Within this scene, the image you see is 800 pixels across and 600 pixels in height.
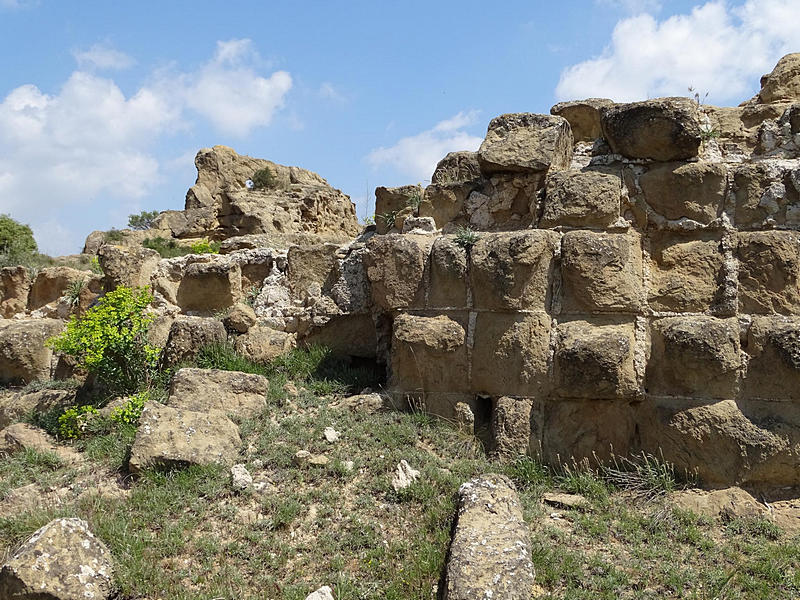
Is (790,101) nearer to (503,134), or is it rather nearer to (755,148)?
(755,148)

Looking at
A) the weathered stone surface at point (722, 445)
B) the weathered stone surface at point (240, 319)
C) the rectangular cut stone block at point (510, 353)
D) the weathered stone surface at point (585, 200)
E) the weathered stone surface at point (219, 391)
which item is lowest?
the weathered stone surface at point (722, 445)

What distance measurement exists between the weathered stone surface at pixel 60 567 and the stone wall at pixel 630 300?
2.58 m

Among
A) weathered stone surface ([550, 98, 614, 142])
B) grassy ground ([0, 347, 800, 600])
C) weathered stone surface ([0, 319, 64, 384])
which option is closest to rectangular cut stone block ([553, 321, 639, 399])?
grassy ground ([0, 347, 800, 600])

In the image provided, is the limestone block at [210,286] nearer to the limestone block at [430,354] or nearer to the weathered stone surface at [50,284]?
the weathered stone surface at [50,284]

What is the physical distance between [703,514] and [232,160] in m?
16.6

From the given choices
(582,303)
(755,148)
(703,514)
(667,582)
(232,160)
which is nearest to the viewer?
(667,582)

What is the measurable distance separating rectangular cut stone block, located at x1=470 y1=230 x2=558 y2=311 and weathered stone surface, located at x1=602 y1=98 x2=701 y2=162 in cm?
97

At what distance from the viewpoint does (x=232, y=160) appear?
19.0m

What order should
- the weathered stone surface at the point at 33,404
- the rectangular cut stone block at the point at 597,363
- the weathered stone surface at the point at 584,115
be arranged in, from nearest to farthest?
1. the rectangular cut stone block at the point at 597,363
2. the weathered stone surface at the point at 33,404
3. the weathered stone surface at the point at 584,115

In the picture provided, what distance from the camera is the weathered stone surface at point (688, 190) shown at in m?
5.12

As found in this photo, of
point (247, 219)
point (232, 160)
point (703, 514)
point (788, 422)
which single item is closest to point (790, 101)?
point (788, 422)

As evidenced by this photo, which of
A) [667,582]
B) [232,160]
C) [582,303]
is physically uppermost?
[232,160]

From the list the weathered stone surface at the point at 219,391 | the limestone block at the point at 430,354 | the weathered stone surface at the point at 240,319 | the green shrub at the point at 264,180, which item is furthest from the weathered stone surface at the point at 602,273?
the green shrub at the point at 264,180

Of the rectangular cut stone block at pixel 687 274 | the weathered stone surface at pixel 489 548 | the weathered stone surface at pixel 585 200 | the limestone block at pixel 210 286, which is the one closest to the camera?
the weathered stone surface at pixel 489 548
